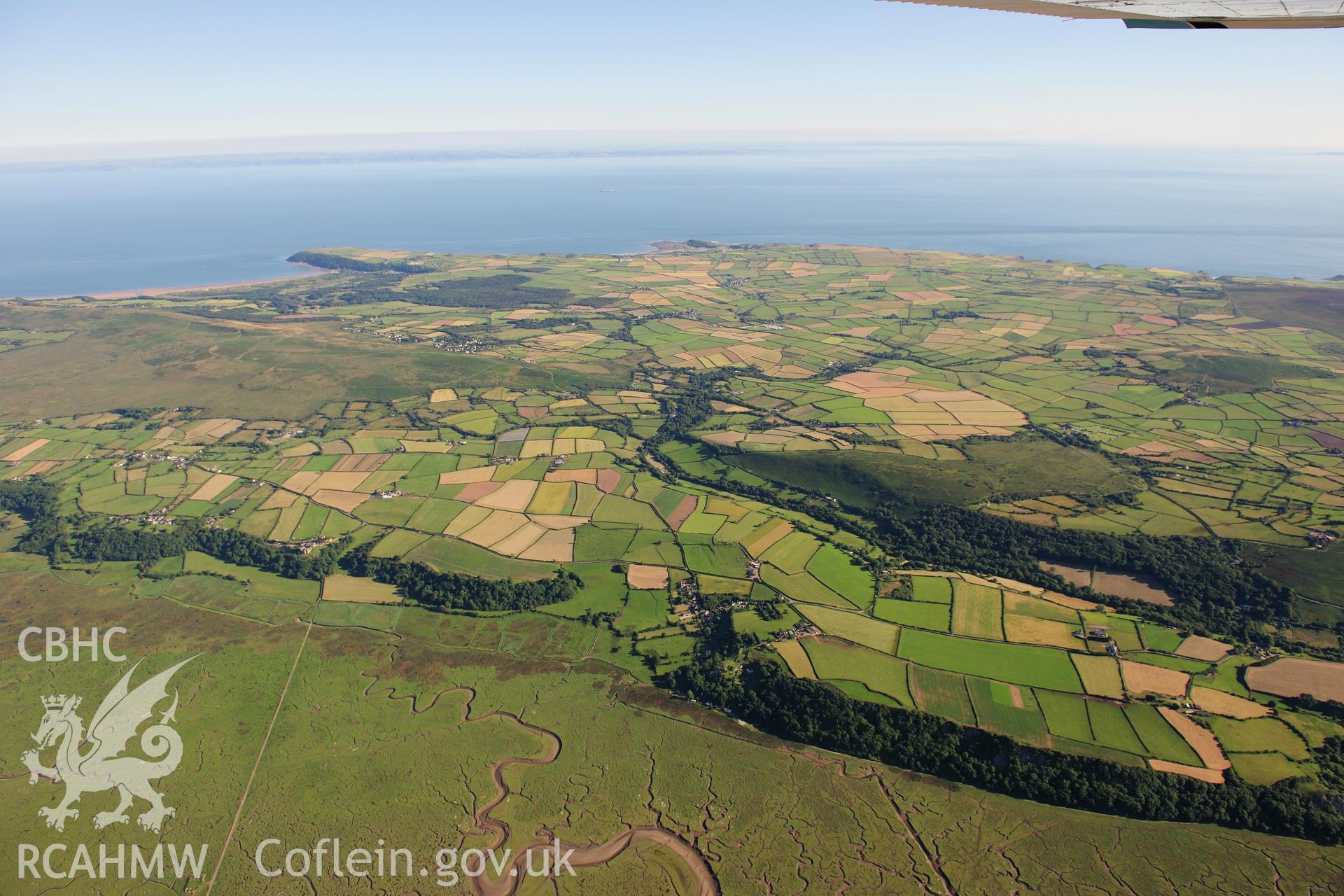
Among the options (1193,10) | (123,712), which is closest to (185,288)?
(123,712)

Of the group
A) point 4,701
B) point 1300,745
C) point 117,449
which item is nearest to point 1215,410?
point 1300,745

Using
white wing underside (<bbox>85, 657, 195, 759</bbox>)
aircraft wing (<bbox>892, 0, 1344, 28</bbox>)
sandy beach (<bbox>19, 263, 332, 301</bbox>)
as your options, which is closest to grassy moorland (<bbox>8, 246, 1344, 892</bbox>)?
white wing underside (<bbox>85, 657, 195, 759</bbox>)

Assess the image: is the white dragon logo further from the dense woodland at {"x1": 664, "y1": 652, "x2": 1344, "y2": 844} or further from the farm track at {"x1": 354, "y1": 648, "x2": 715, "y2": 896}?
the dense woodland at {"x1": 664, "y1": 652, "x2": 1344, "y2": 844}

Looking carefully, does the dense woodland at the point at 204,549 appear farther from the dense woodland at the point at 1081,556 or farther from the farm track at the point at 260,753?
the dense woodland at the point at 1081,556

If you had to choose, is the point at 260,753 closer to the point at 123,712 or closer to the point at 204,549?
the point at 123,712

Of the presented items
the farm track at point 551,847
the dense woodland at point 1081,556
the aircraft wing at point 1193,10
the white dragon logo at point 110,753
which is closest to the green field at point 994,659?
the dense woodland at point 1081,556

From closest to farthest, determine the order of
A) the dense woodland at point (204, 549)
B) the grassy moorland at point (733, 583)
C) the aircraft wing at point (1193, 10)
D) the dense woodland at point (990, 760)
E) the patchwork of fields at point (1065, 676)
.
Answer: the aircraft wing at point (1193, 10), the dense woodland at point (990, 760), the grassy moorland at point (733, 583), the patchwork of fields at point (1065, 676), the dense woodland at point (204, 549)

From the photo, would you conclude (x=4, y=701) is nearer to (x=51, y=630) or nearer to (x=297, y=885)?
(x=51, y=630)
